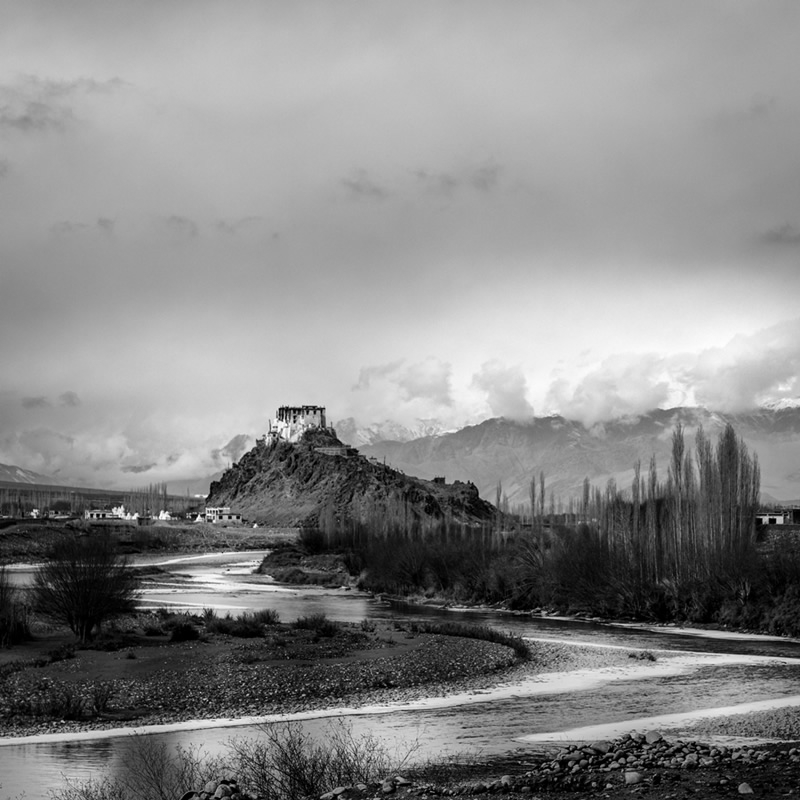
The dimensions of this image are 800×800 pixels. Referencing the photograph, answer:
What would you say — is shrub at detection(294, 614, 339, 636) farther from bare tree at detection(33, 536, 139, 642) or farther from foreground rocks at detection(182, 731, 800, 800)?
foreground rocks at detection(182, 731, 800, 800)

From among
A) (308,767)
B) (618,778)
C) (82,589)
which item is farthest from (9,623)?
(618,778)

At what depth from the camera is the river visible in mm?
22172

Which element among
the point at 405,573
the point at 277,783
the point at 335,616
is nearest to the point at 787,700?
the point at 277,783

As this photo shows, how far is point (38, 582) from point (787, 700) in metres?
28.9

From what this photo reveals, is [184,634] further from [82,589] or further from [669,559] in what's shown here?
[669,559]

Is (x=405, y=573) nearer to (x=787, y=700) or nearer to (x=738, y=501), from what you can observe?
(x=738, y=501)

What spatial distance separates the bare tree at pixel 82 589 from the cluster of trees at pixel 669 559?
2985 cm

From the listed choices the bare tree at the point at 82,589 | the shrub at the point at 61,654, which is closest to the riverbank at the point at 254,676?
the shrub at the point at 61,654

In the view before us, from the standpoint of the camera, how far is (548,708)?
27891mm

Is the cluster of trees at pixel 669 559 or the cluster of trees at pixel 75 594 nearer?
the cluster of trees at pixel 75 594

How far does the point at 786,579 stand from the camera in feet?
168

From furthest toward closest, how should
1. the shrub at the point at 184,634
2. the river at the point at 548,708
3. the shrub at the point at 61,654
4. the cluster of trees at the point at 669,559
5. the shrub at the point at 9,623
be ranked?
the cluster of trees at the point at 669,559 < the shrub at the point at 184,634 < the shrub at the point at 9,623 < the shrub at the point at 61,654 < the river at the point at 548,708

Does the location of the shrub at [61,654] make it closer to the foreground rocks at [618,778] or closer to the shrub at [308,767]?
the shrub at [308,767]

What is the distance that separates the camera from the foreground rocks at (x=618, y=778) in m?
15.9
